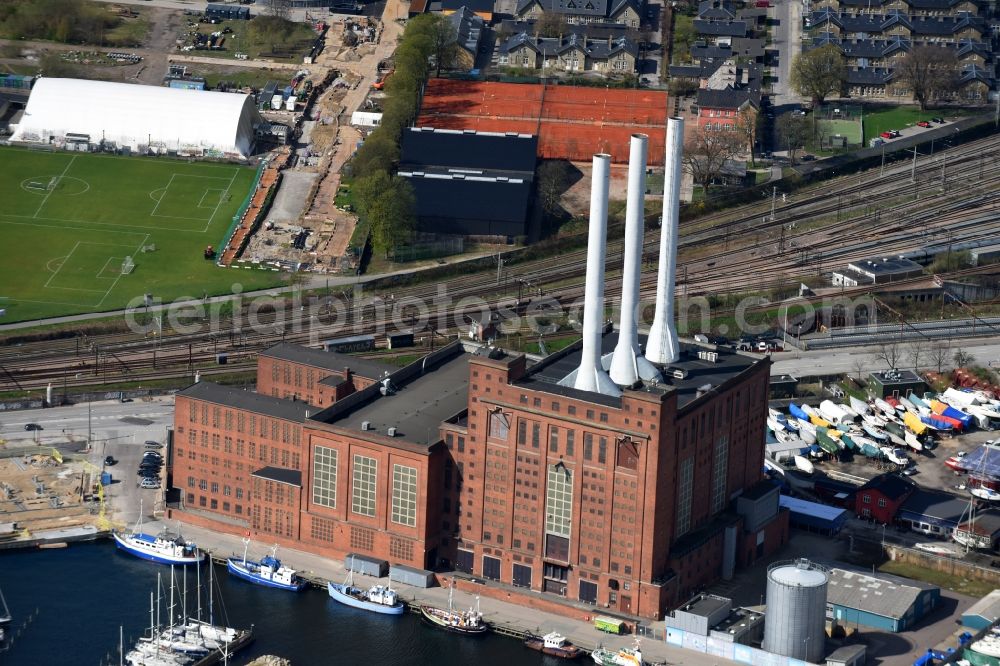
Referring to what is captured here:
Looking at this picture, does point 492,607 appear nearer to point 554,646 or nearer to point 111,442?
point 554,646

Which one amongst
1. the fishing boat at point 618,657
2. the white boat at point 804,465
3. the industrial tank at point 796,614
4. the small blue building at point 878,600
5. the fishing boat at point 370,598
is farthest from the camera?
the white boat at point 804,465

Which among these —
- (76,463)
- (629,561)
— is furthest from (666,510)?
(76,463)

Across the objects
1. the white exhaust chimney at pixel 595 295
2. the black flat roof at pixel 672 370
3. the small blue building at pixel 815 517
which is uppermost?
the white exhaust chimney at pixel 595 295

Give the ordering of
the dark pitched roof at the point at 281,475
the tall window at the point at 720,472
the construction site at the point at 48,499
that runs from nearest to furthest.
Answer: the tall window at the point at 720,472 < the dark pitched roof at the point at 281,475 < the construction site at the point at 48,499

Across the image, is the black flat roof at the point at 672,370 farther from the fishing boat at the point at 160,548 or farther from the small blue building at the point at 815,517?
the fishing boat at the point at 160,548

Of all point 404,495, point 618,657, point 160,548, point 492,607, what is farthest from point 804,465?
point 160,548

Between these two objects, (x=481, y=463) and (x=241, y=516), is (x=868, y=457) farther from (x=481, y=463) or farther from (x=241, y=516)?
(x=241, y=516)

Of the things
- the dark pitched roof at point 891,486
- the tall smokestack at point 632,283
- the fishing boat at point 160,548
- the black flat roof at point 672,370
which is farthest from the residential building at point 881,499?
the fishing boat at point 160,548
